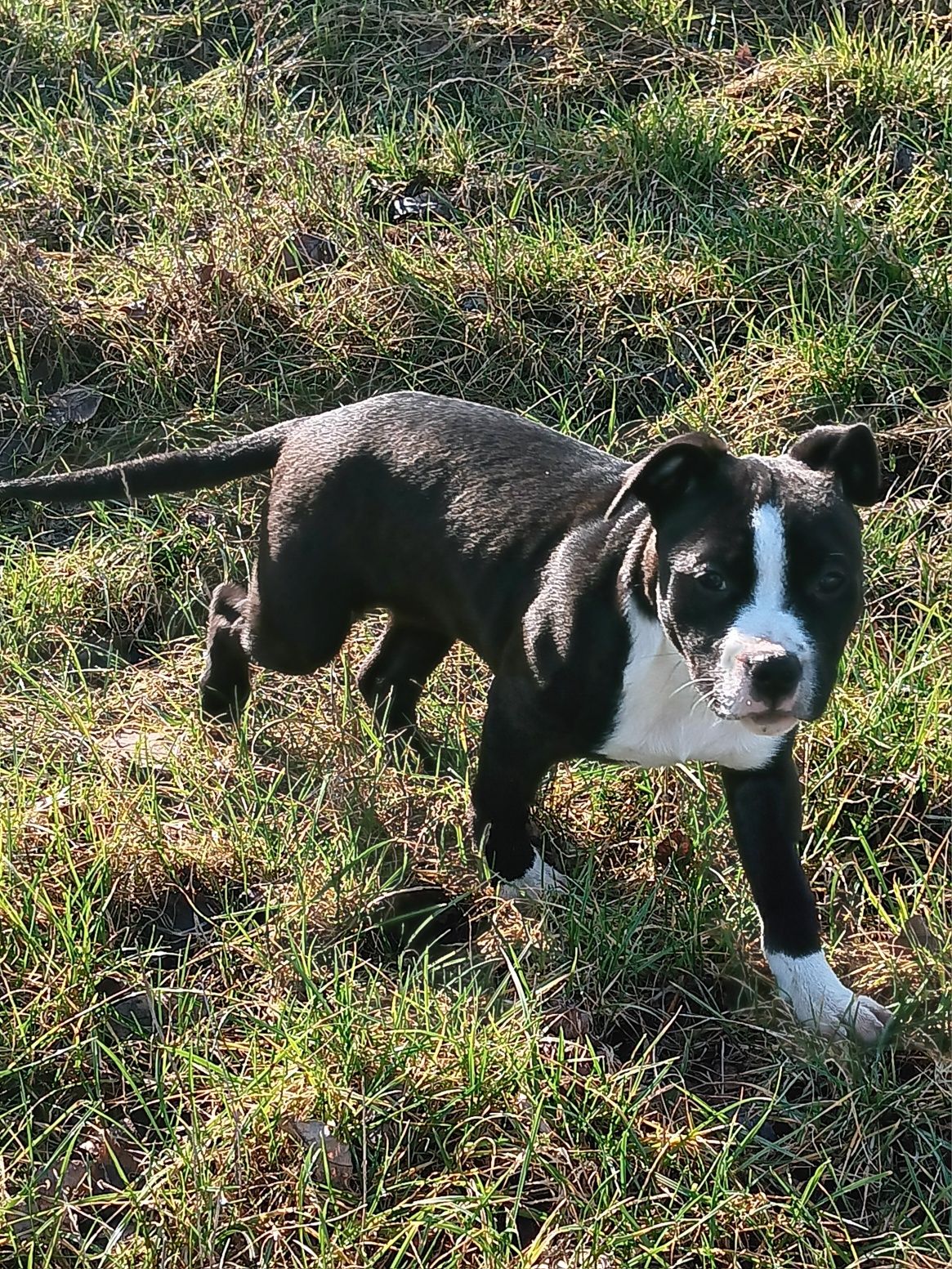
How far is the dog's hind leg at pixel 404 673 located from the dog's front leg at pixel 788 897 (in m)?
1.01

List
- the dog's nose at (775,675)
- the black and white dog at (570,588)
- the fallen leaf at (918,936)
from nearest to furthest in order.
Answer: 1. the dog's nose at (775,675)
2. the black and white dog at (570,588)
3. the fallen leaf at (918,936)

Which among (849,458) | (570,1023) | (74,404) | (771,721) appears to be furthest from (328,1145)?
(74,404)

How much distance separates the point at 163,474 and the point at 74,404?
1.64m

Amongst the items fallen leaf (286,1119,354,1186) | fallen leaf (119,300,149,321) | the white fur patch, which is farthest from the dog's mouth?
fallen leaf (119,300,149,321)

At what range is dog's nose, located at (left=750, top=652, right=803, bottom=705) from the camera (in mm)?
2508

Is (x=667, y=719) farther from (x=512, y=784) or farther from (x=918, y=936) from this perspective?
(x=918, y=936)

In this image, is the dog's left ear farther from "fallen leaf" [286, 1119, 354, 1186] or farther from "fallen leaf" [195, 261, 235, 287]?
"fallen leaf" [195, 261, 235, 287]

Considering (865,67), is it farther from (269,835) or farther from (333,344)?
(269,835)

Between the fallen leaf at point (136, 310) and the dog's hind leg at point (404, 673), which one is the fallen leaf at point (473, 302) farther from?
the dog's hind leg at point (404, 673)

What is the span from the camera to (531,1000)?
3.12 m

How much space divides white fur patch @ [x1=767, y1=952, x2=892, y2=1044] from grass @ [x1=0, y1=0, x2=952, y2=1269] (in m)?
0.07

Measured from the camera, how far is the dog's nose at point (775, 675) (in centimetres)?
251

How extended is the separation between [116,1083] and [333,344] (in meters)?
2.78

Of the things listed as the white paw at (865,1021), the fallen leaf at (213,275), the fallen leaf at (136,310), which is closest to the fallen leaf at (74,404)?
the fallen leaf at (136,310)
